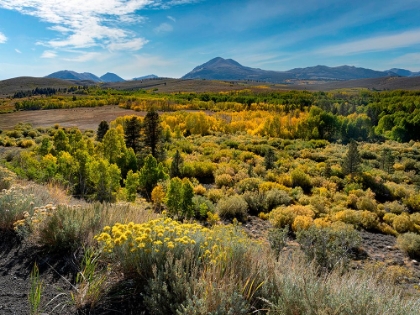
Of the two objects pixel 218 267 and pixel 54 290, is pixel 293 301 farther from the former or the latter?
pixel 54 290

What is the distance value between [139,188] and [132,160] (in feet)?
8.20

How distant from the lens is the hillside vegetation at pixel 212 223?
105 inches

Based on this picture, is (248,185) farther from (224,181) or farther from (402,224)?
(402,224)

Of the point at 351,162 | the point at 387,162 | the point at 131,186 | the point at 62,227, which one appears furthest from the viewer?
the point at 387,162

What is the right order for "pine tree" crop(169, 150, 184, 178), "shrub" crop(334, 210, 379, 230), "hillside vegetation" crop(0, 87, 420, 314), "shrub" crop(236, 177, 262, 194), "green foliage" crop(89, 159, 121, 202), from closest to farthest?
1. "hillside vegetation" crop(0, 87, 420, 314)
2. "green foliage" crop(89, 159, 121, 202)
3. "shrub" crop(334, 210, 379, 230)
4. "shrub" crop(236, 177, 262, 194)
5. "pine tree" crop(169, 150, 184, 178)

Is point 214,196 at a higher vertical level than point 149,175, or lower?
lower

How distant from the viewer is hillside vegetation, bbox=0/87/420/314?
8.73 feet

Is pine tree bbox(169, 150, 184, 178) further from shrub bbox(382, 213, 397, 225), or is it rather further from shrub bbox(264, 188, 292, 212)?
shrub bbox(382, 213, 397, 225)

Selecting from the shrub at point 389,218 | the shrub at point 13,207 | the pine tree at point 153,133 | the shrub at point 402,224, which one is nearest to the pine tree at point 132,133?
the pine tree at point 153,133

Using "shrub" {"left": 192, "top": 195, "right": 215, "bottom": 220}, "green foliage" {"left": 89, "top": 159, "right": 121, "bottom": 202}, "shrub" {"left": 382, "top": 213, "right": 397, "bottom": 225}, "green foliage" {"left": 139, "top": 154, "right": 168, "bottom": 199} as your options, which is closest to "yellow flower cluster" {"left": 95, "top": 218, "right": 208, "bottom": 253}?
"green foliage" {"left": 89, "top": 159, "right": 121, "bottom": 202}

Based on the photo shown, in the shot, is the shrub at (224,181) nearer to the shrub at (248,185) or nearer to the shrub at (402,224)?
the shrub at (248,185)

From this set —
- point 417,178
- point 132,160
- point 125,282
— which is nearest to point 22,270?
point 125,282

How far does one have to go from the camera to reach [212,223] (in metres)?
10.8

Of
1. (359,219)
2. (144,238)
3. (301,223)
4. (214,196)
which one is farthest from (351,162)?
(144,238)
